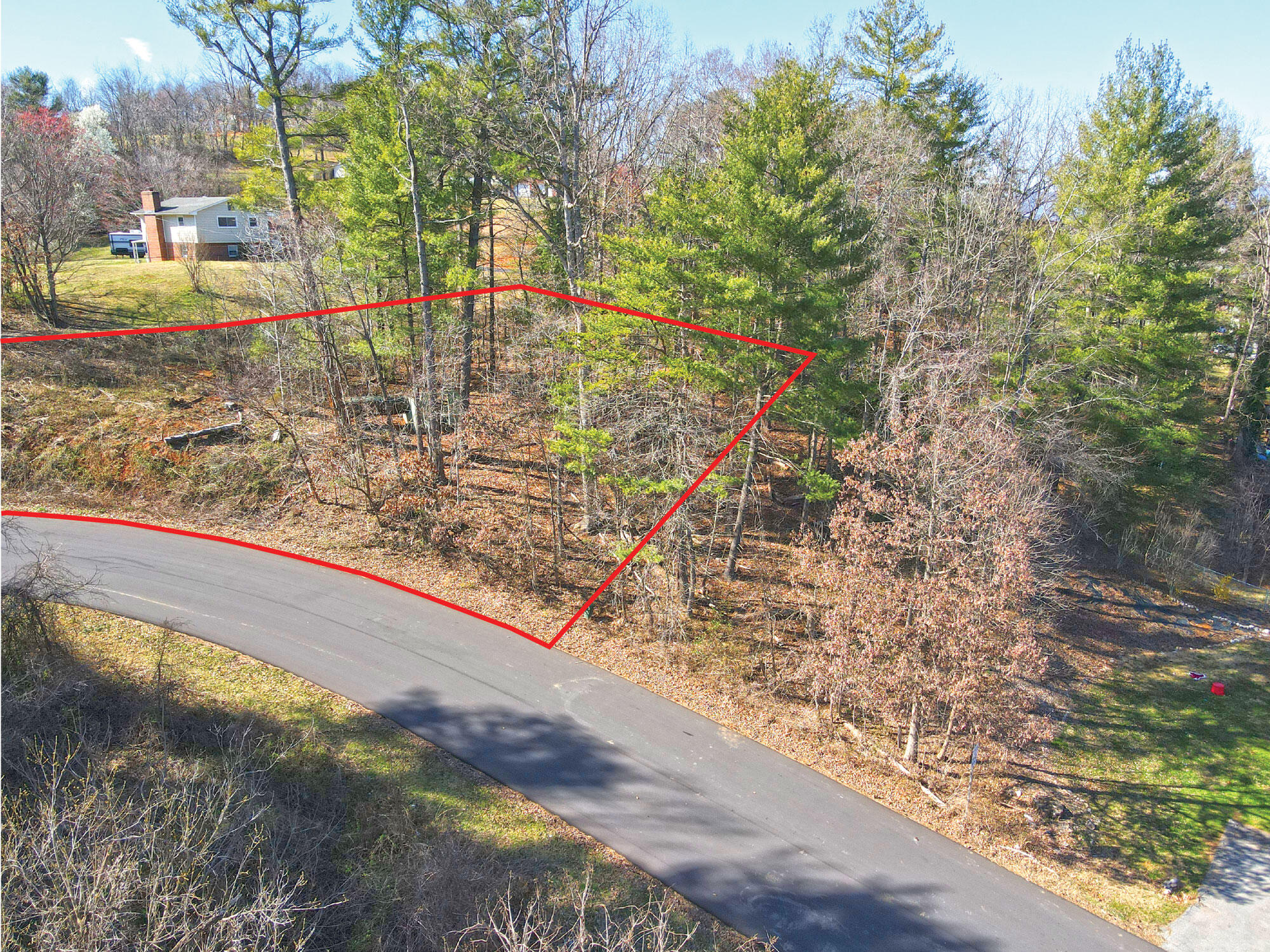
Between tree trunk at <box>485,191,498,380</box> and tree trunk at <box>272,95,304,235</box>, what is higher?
tree trunk at <box>272,95,304,235</box>

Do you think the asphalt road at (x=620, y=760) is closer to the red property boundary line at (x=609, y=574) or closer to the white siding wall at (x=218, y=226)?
the red property boundary line at (x=609, y=574)

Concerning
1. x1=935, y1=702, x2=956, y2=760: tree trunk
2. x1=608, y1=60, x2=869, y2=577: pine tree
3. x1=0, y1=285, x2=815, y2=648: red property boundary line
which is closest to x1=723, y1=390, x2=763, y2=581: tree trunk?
x1=608, y1=60, x2=869, y2=577: pine tree

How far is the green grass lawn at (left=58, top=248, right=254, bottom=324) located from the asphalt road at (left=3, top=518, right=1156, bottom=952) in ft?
49.1

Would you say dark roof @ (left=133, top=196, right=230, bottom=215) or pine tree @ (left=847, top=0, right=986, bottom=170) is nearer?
pine tree @ (left=847, top=0, right=986, bottom=170)

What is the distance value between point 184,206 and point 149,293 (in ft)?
31.5

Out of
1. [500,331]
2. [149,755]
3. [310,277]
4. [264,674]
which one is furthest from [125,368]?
[149,755]

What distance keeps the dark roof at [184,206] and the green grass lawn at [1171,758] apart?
42.3 metres

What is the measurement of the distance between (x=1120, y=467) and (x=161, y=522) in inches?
1092

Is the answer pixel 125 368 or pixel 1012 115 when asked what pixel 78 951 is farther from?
pixel 1012 115

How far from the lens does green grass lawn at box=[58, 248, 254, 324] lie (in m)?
29.3

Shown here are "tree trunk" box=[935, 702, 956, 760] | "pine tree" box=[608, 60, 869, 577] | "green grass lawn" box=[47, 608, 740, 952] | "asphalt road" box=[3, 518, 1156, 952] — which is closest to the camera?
"green grass lawn" box=[47, 608, 740, 952]

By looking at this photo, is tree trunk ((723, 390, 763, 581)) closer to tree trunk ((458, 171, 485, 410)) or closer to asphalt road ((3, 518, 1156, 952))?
asphalt road ((3, 518, 1156, 952))

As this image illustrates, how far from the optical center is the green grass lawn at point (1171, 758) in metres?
12.3

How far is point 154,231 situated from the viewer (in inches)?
1491
